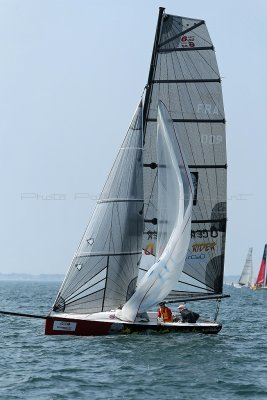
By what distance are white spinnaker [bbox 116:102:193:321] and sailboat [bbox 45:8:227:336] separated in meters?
0.03

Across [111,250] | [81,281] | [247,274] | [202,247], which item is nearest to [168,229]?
[111,250]

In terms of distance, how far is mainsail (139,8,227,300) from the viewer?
28984mm

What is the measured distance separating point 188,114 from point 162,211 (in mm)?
3432

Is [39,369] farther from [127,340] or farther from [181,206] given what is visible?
[181,206]

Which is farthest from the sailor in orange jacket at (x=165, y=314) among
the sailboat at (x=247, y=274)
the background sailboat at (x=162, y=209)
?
the sailboat at (x=247, y=274)

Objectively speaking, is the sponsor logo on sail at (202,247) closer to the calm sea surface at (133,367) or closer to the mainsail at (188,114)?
the mainsail at (188,114)

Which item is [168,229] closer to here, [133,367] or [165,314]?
[165,314]

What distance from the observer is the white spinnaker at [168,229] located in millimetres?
27188

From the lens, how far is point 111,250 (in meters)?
27.8

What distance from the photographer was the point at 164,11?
29359 mm

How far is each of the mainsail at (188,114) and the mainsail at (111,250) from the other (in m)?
1.07

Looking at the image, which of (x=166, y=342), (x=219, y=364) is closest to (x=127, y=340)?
(x=166, y=342)

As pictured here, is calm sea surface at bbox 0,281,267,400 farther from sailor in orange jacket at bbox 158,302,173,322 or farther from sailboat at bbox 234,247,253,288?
sailboat at bbox 234,247,253,288

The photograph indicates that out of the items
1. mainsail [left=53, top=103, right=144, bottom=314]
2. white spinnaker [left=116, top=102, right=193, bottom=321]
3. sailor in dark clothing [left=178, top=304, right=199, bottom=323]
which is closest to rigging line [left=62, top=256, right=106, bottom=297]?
mainsail [left=53, top=103, right=144, bottom=314]
